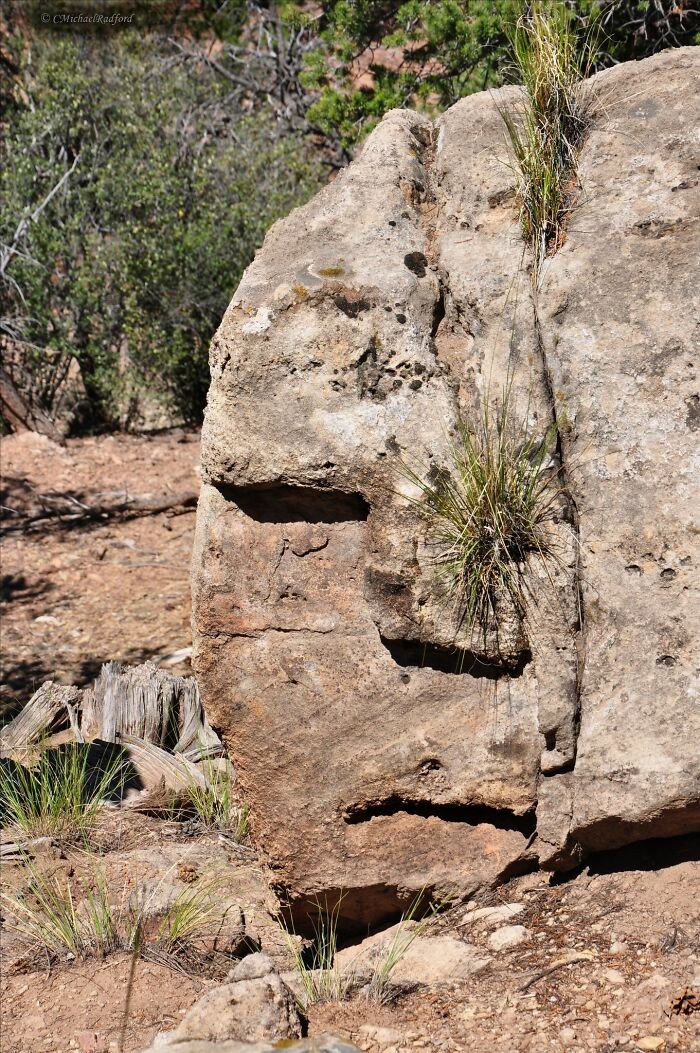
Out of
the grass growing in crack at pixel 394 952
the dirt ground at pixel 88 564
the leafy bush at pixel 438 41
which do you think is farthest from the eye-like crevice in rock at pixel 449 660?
the leafy bush at pixel 438 41

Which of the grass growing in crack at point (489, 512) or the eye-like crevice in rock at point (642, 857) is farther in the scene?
the eye-like crevice in rock at point (642, 857)

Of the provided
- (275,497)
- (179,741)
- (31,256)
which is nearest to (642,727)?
(275,497)

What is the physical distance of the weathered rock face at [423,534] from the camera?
2895mm

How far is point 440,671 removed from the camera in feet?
10.1

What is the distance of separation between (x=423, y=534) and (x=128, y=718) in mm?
2125

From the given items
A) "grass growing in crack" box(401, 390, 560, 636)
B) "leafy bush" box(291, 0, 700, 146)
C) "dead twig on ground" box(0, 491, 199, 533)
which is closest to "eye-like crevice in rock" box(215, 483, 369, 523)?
"grass growing in crack" box(401, 390, 560, 636)

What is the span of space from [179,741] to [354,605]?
5.75 feet

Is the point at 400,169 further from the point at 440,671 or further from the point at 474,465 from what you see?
the point at 440,671

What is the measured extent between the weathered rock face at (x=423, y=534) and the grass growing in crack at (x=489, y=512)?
52mm

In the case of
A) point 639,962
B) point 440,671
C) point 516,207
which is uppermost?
point 516,207

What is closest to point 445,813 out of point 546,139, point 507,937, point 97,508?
→ point 507,937

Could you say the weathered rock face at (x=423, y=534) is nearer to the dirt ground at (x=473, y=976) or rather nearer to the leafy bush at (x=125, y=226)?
the dirt ground at (x=473, y=976)

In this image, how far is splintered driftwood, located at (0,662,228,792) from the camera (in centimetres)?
446

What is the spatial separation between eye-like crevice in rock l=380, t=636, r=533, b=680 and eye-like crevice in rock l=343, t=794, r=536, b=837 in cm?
40
